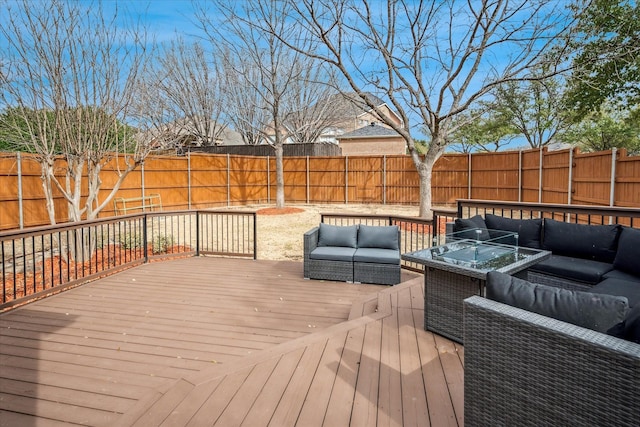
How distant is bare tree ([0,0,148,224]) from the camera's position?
5.71 metres

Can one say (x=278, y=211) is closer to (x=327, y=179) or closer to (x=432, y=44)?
(x=327, y=179)

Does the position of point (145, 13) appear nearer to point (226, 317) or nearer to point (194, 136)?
point (226, 317)

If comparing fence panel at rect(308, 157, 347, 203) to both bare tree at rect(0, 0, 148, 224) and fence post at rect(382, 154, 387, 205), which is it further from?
bare tree at rect(0, 0, 148, 224)

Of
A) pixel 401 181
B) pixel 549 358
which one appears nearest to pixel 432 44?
pixel 401 181

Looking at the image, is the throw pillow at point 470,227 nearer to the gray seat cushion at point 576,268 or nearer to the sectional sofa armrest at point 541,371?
the gray seat cushion at point 576,268

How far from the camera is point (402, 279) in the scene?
16.4 ft

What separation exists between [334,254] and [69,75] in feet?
17.2

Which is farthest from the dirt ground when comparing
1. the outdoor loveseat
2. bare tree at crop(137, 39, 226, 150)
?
bare tree at crop(137, 39, 226, 150)

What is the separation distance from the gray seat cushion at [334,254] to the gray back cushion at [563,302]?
2.99m

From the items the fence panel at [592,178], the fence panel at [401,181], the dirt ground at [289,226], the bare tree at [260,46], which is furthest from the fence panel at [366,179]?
the fence panel at [592,178]

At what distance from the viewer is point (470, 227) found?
4.15m

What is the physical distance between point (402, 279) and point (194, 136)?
19.7m

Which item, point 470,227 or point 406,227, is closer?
point 470,227

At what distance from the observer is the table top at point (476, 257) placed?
9.00 feet
